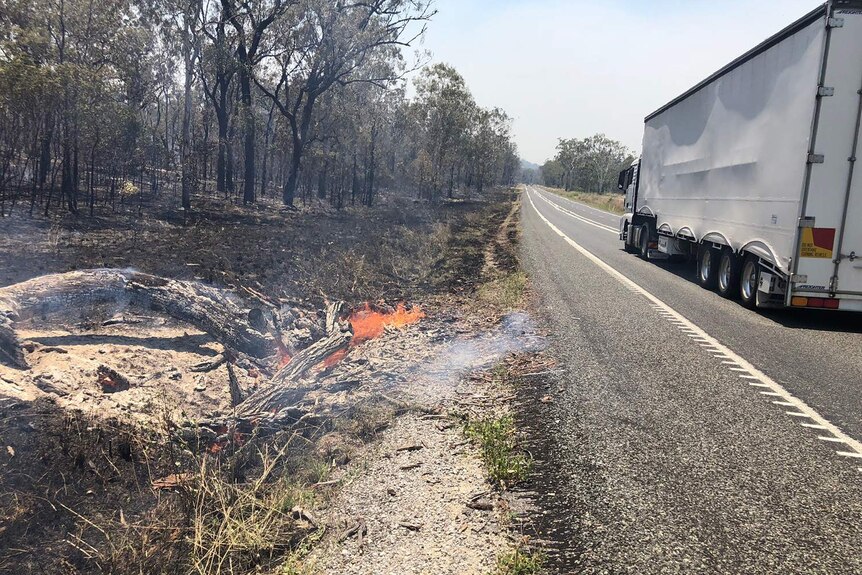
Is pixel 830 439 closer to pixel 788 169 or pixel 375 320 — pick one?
pixel 788 169

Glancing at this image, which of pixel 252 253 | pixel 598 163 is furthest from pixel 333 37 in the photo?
pixel 598 163

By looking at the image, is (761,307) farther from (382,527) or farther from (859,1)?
(382,527)

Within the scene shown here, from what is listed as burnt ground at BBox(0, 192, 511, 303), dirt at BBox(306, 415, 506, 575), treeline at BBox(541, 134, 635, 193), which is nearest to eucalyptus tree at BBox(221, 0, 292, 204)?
burnt ground at BBox(0, 192, 511, 303)

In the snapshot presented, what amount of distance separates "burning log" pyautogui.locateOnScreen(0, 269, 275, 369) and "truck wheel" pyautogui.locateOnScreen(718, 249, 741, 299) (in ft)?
28.4

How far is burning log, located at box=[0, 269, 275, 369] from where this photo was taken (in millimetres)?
7762

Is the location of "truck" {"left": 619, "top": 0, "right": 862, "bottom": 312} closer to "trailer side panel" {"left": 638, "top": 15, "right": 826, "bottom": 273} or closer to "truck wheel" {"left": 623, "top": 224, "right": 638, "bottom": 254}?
"trailer side panel" {"left": 638, "top": 15, "right": 826, "bottom": 273}

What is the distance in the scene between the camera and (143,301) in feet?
28.6

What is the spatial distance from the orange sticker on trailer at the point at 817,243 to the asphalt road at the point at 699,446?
117cm

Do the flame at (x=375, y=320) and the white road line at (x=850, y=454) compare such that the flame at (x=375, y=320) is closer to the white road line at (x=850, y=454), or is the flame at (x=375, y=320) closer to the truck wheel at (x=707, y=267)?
the white road line at (x=850, y=454)

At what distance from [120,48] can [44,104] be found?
418 inches

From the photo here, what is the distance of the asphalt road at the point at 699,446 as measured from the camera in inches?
114

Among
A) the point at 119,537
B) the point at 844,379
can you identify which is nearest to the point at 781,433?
the point at 844,379

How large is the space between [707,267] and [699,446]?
877 centimetres

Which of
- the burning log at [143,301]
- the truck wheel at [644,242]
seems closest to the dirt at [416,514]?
the burning log at [143,301]
